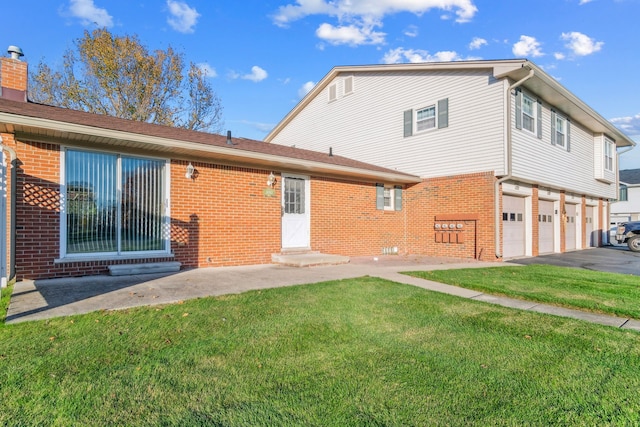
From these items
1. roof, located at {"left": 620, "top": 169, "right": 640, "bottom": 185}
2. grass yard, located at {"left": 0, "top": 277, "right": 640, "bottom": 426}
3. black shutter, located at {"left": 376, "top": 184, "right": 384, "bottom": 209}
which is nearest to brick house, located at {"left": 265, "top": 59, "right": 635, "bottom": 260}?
black shutter, located at {"left": 376, "top": 184, "right": 384, "bottom": 209}

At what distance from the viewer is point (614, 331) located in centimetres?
371

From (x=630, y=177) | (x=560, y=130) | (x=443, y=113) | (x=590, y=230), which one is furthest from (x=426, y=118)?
(x=630, y=177)

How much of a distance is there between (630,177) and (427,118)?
3409 centimetres

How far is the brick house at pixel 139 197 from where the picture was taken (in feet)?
19.4

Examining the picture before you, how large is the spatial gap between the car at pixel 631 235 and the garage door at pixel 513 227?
6.69m

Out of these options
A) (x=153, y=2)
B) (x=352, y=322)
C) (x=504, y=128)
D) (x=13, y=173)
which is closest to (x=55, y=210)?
(x=13, y=173)

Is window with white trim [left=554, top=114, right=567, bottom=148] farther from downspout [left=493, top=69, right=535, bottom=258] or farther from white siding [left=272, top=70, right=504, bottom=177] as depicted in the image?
white siding [left=272, top=70, right=504, bottom=177]

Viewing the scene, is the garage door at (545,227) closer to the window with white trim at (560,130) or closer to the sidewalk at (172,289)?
the window with white trim at (560,130)

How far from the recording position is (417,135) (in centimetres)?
1277

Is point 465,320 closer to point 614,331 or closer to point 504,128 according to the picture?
point 614,331

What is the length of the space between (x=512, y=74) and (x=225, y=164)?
8.90 meters

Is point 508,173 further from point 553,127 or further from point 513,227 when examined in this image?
point 553,127

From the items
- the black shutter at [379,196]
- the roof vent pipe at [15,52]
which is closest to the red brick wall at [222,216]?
the black shutter at [379,196]

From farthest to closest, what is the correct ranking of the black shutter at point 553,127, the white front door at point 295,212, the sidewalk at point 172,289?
the black shutter at point 553,127
the white front door at point 295,212
the sidewalk at point 172,289
